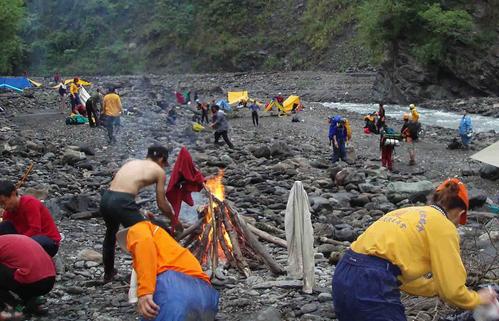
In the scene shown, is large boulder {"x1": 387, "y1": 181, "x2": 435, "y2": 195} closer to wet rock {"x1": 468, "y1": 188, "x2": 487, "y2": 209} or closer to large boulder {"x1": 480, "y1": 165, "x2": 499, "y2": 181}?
wet rock {"x1": 468, "y1": 188, "x2": 487, "y2": 209}

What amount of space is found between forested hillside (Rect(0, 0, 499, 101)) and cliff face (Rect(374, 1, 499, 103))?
6 cm

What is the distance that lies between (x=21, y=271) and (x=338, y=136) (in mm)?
10636

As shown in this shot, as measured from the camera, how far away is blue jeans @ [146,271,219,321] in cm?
369

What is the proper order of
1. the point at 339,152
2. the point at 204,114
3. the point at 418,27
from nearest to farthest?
the point at 339,152
the point at 204,114
the point at 418,27

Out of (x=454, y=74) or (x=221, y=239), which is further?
(x=454, y=74)

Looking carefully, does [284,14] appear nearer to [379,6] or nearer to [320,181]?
[379,6]

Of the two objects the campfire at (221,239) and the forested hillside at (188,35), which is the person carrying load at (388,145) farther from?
the forested hillside at (188,35)

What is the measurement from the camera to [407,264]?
3121mm

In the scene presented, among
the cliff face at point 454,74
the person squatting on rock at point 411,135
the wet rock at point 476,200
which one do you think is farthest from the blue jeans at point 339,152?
the cliff face at point 454,74

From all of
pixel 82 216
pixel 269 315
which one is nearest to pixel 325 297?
pixel 269 315

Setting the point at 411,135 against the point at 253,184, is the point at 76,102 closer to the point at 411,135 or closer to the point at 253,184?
the point at 253,184

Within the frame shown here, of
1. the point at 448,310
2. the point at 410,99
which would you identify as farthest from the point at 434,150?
the point at 410,99

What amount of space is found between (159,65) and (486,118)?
3969cm

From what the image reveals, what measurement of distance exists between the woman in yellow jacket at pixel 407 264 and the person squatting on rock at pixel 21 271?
2.89m
